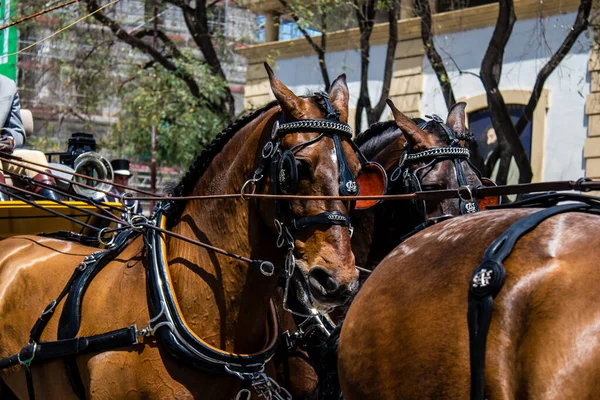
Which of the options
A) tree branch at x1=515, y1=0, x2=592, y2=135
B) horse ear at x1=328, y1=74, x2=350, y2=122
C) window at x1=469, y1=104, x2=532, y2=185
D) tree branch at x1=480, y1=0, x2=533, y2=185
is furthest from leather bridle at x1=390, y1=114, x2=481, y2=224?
window at x1=469, y1=104, x2=532, y2=185

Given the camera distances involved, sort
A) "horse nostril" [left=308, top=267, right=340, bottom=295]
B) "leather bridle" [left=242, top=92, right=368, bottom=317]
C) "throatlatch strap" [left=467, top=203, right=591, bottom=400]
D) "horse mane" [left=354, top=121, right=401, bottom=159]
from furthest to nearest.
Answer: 1. "horse mane" [left=354, top=121, right=401, bottom=159]
2. "leather bridle" [left=242, top=92, right=368, bottom=317]
3. "horse nostril" [left=308, top=267, right=340, bottom=295]
4. "throatlatch strap" [left=467, top=203, right=591, bottom=400]

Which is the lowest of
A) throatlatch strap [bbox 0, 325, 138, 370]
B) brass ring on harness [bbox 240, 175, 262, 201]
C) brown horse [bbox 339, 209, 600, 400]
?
throatlatch strap [bbox 0, 325, 138, 370]

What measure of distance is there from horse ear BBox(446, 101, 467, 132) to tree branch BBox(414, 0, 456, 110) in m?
5.54

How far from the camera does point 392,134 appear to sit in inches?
205

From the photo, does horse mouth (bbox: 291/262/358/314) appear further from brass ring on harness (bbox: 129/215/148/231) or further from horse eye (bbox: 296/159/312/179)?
brass ring on harness (bbox: 129/215/148/231)

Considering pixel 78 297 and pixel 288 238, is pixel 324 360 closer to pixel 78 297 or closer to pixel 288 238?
pixel 288 238

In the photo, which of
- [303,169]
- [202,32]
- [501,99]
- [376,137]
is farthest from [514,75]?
[303,169]

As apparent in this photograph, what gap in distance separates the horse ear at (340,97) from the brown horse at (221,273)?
1 centimetres

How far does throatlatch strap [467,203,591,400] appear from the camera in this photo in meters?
2.31

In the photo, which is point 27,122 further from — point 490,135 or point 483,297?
point 490,135

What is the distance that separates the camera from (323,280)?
3512 millimetres

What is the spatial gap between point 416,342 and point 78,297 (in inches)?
82.7

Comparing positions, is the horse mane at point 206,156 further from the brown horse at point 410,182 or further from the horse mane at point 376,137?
the horse mane at point 376,137

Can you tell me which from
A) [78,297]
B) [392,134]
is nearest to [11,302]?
[78,297]
